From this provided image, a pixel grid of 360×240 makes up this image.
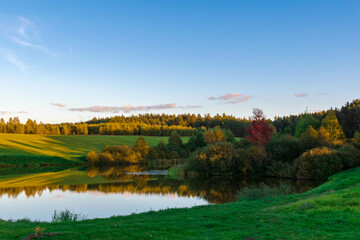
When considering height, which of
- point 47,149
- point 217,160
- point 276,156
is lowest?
point 47,149

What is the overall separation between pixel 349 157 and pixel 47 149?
2834 inches

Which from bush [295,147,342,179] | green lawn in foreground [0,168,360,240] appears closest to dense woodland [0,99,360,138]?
bush [295,147,342,179]

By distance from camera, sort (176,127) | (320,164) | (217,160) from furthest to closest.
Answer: (176,127) → (217,160) → (320,164)

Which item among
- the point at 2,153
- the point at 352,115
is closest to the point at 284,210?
the point at 2,153

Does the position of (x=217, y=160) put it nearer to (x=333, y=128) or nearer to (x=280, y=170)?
(x=280, y=170)

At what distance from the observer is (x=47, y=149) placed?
78.4 meters

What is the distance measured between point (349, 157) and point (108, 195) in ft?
105

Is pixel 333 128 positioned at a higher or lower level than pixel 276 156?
higher

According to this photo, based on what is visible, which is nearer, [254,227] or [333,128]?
[254,227]

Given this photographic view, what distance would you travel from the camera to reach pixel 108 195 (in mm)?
30891

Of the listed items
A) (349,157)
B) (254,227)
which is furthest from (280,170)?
(254,227)

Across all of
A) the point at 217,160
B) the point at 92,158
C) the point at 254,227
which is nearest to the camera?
the point at 254,227

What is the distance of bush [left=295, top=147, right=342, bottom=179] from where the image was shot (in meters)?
37.4

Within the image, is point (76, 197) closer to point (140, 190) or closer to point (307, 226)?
point (140, 190)
